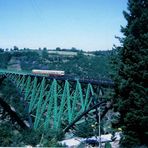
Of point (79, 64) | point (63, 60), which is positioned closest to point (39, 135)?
point (79, 64)

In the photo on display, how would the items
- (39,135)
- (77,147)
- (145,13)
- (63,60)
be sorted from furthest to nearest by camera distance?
(63,60)
(39,135)
(77,147)
(145,13)

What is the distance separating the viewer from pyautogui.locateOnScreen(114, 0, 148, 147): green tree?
45.0 ft

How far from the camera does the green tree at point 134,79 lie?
13711 millimetres

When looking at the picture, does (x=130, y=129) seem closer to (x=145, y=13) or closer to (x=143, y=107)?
(x=143, y=107)

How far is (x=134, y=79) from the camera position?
47.3 ft

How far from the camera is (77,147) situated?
61.3 ft

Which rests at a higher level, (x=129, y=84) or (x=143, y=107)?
(x=129, y=84)

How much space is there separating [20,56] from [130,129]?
119m

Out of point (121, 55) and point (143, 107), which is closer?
point (143, 107)

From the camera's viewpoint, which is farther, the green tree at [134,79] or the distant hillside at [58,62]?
the distant hillside at [58,62]

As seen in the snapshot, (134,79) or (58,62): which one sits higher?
(134,79)

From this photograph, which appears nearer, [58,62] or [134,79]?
[134,79]

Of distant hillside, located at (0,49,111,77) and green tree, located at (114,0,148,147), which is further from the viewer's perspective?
distant hillside, located at (0,49,111,77)

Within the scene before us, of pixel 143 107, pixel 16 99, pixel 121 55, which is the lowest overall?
pixel 16 99
